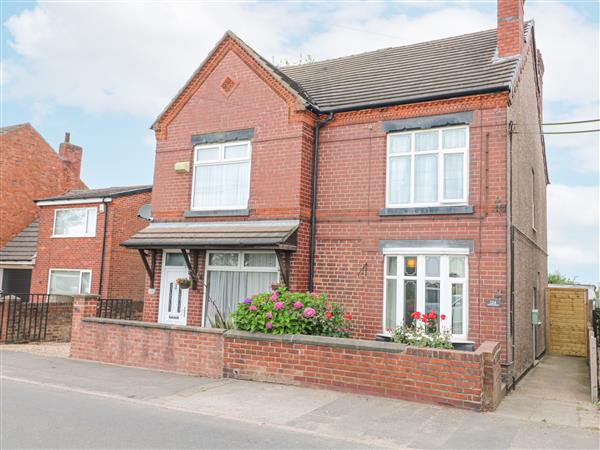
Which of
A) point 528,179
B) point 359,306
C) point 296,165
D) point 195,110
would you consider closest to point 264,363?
point 359,306

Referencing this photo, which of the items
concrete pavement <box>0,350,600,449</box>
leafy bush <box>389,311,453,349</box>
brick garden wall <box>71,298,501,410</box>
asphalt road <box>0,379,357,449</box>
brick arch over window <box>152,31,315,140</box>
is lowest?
asphalt road <box>0,379,357,449</box>

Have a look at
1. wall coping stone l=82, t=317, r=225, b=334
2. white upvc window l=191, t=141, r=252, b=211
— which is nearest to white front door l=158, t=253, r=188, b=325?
white upvc window l=191, t=141, r=252, b=211

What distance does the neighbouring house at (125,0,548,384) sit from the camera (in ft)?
36.0

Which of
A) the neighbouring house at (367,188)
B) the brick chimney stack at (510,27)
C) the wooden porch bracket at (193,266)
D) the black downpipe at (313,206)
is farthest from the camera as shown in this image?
the wooden porch bracket at (193,266)

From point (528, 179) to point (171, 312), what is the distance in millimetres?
10112

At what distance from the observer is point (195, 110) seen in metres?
14.5

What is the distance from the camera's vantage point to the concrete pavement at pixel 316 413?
Answer: 6.81 m

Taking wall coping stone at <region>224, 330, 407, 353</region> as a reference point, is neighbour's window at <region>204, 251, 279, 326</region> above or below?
above

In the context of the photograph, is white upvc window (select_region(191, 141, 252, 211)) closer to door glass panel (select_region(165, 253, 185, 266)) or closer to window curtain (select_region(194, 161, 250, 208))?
window curtain (select_region(194, 161, 250, 208))

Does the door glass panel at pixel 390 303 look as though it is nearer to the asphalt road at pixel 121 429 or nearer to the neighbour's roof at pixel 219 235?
the neighbour's roof at pixel 219 235

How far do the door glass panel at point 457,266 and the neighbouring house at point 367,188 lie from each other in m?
0.03

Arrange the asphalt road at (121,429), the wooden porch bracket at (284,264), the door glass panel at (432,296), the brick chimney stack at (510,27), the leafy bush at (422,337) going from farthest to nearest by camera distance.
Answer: the brick chimney stack at (510,27) → the wooden porch bracket at (284,264) → the door glass panel at (432,296) → the leafy bush at (422,337) → the asphalt road at (121,429)

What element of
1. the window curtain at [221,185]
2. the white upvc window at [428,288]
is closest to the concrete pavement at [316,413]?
the white upvc window at [428,288]

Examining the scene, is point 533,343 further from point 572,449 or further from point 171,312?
point 171,312
